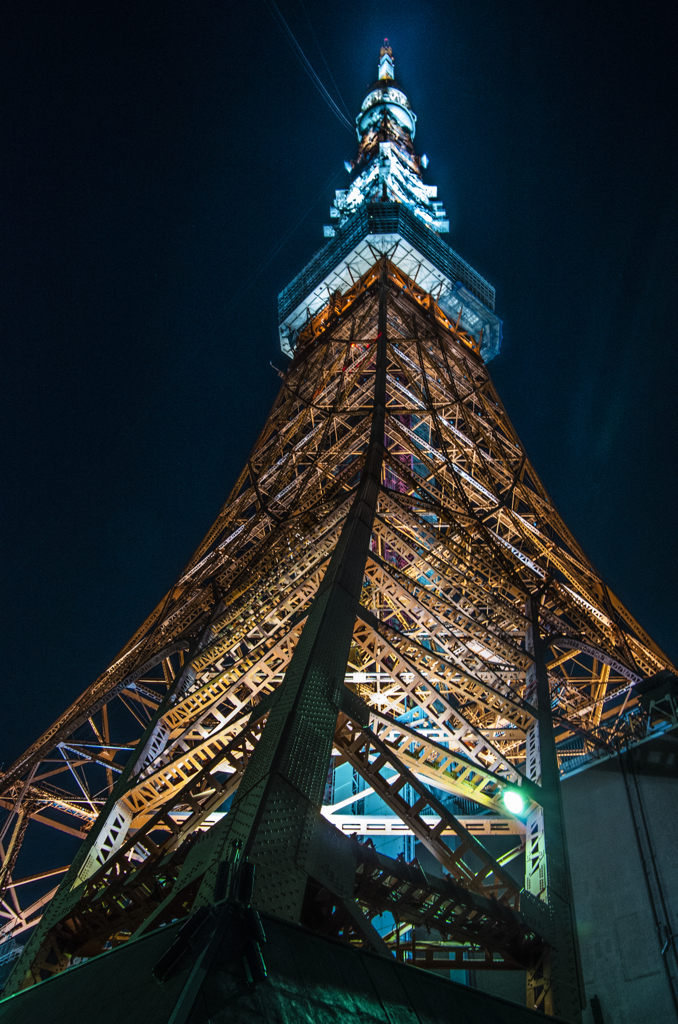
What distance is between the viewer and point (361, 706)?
7.47 m

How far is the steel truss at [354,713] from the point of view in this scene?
5.98m

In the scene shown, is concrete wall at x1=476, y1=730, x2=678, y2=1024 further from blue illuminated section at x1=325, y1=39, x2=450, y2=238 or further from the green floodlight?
blue illuminated section at x1=325, y1=39, x2=450, y2=238

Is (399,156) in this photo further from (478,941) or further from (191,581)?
(478,941)

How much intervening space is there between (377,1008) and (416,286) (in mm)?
32886

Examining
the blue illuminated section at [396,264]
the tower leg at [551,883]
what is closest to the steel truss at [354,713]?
the tower leg at [551,883]

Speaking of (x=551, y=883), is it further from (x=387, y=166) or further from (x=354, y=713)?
(x=387, y=166)

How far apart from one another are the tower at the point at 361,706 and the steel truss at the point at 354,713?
0.04 meters

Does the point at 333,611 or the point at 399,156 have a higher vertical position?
the point at 399,156

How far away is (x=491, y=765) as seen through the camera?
11414 mm

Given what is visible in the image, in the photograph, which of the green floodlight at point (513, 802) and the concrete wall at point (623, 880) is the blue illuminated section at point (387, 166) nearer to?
the concrete wall at point (623, 880)

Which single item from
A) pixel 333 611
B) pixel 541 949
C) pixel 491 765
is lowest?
pixel 541 949

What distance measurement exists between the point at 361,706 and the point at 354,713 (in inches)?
10.7

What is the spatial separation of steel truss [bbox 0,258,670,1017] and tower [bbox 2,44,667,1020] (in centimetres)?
4

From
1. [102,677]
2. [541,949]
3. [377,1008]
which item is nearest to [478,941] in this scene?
[541,949]
